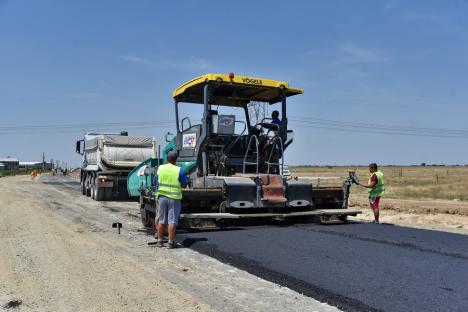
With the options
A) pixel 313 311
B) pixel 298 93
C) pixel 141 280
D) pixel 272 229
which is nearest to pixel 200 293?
pixel 141 280

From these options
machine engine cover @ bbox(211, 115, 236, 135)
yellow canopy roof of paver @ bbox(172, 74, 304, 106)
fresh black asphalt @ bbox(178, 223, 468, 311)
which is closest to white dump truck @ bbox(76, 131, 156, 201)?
yellow canopy roof of paver @ bbox(172, 74, 304, 106)

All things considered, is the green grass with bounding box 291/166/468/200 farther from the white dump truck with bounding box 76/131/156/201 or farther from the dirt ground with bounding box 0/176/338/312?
the white dump truck with bounding box 76/131/156/201

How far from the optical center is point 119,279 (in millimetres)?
5344

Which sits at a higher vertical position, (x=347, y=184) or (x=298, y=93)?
(x=298, y=93)

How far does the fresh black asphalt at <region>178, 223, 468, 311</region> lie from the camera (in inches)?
181

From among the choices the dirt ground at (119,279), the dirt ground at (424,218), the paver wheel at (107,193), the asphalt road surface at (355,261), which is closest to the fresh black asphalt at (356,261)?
the asphalt road surface at (355,261)

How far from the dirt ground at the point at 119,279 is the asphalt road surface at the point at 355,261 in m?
0.30

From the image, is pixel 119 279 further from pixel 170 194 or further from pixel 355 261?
pixel 355 261

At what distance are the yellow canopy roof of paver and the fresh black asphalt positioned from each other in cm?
264

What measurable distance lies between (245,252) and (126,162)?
1171cm

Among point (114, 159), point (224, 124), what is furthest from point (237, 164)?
point (114, 159)

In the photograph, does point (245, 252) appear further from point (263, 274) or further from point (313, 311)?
point (313, 311)

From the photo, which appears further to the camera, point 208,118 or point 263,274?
point 208,118

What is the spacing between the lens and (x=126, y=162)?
17.7 m
